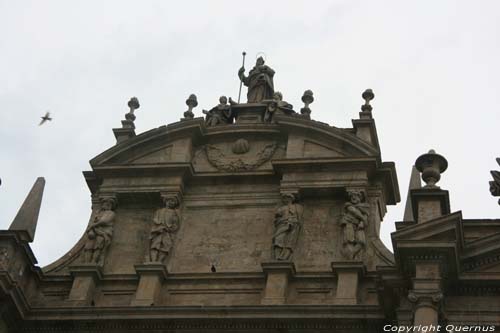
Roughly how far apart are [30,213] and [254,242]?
445 cm

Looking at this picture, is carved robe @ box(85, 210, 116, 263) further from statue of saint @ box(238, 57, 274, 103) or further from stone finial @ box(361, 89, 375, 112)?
stone finial @ box(361, 89, 375, 112)

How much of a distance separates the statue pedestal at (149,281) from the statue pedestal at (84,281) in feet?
2.77

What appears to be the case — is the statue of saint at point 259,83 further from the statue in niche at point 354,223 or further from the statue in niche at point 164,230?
the statue in niche at point 354,223

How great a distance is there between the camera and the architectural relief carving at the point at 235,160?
2533 centimetres

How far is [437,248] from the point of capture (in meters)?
20.3

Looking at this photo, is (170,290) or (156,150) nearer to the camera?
(170,290)

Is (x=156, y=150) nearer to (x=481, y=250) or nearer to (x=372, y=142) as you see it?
(x=372, y=142)

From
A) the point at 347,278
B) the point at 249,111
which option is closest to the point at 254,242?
the point at 347,278

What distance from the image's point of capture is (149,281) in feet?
77.2

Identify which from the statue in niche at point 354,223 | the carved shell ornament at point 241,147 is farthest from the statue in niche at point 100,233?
the statue in niche at point 354,223

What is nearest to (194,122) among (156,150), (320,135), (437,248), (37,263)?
(156,150)

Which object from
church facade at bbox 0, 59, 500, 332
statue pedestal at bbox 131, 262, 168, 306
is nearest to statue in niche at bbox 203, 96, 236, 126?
church facade at bbox 0, 59, 500, 332

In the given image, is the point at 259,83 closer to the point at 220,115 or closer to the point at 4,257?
the point at 220,115

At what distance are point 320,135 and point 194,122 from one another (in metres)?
2.64
